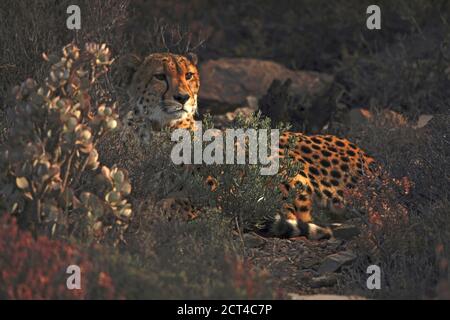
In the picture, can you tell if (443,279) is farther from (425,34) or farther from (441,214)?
(425,34)

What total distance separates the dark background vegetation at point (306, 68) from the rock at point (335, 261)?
0.10 meters

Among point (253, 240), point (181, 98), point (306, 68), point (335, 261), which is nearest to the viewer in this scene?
point (335, 261)

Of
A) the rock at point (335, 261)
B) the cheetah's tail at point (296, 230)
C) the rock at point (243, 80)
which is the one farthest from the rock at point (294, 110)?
the rock at point (335, 261)

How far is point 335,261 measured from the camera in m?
6.30

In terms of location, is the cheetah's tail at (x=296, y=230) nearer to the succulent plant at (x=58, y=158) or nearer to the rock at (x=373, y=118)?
the succulent plant at (x=58, y=158)

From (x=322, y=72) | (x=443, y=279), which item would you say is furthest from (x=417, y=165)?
(x=322, y=72)

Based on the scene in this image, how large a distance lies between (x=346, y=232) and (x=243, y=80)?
509 cm

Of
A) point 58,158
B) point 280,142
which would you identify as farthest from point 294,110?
point 58,158

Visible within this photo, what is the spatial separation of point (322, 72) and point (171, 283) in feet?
26.7

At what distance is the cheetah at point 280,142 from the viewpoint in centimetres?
725

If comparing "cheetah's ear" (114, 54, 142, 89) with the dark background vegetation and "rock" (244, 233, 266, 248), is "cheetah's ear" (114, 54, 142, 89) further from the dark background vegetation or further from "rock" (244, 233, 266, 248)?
"rock" (244, 233, 266, 248)

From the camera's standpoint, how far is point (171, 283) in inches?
197

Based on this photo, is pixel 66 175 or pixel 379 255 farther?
pixel 379 255

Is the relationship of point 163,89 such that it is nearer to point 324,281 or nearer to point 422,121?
point 324,281
